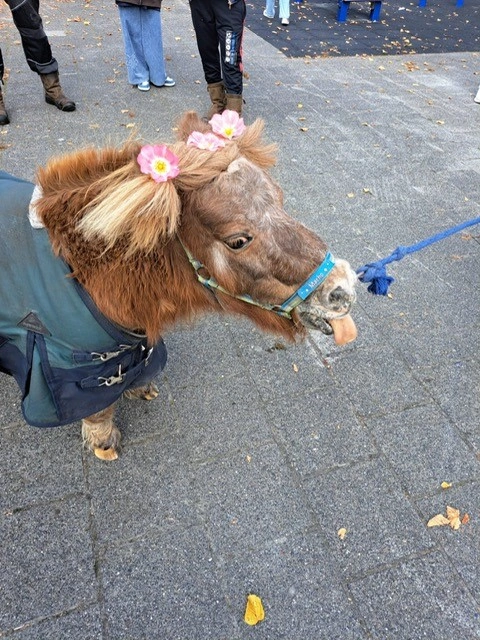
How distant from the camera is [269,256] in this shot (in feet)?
5.79

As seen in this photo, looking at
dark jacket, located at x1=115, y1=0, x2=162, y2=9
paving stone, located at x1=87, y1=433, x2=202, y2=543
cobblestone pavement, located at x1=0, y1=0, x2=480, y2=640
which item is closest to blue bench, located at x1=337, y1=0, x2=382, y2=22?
dark jacket, located at x1=115, y1=0, x2=162, y2=9

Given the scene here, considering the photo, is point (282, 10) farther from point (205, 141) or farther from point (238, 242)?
point (238, 242)

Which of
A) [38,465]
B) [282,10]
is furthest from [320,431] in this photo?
[282,10]

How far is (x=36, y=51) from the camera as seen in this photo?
5.54 metres

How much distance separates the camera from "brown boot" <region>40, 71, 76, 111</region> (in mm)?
5949

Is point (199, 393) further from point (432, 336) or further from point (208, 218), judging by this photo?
point (432, 336)

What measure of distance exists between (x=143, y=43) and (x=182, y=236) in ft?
19.9

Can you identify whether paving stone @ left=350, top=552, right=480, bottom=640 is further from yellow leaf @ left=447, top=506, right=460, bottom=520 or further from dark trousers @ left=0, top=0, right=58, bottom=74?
dark trousers @ left=0, top=0, right=58, bottom=74

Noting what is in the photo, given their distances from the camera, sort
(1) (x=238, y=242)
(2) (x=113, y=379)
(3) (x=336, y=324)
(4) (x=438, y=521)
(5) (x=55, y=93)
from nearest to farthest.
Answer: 1. (1) (x=238, y=242)
2. (3) (x=336, y=324)
3. (2) (x=113, y=379)
4. (4) (x=438, y=521)
5. (5) (x=55, y=93)

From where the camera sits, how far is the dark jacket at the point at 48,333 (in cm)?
186

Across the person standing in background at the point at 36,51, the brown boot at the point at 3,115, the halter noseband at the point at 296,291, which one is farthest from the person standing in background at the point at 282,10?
the halter noseband at the point at 296,291

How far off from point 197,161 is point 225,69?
494cm

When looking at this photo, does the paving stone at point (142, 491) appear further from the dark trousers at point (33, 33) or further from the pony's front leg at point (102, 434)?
the dark trousers at point (33, 33)

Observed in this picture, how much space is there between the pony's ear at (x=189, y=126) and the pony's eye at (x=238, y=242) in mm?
582
